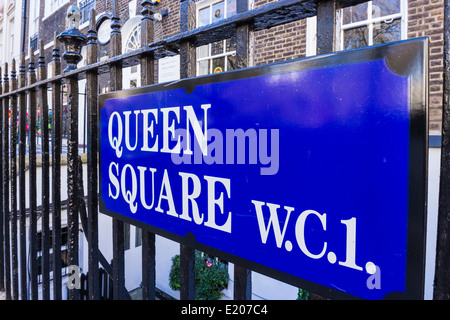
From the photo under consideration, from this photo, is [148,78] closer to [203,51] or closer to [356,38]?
[356,38]

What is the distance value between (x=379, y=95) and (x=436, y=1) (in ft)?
15.2

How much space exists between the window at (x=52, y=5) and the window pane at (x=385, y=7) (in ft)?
33.7

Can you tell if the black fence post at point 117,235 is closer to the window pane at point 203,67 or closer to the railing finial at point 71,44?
the railing finial at point 71,44

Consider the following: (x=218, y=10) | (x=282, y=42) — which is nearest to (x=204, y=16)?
(x=218, y=10)

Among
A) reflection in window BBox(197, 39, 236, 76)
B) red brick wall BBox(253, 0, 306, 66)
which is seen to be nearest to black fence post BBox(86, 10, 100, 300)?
red brick wall BBox(253, 0, 306, 66)

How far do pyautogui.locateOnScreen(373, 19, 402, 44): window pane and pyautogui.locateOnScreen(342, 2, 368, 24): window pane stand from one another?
27 centimetres

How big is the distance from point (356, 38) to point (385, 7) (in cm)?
56

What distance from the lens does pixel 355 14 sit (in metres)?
4.91

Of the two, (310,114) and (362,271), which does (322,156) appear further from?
(362,271)

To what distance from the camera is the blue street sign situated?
1.92 feet

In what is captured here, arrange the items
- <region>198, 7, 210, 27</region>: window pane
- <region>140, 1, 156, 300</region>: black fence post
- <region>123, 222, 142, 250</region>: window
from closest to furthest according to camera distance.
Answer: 1. <region>140, 1, 156, 300</region>: black fence post
2. <region>198, 7, 210, 27</region>: window pane
3. <region>123, 222, 142, 250</region>: window

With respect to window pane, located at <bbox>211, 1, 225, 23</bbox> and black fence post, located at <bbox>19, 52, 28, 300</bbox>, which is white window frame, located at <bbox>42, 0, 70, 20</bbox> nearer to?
window pane, located at <bbox>211, 1, 225, 23</bbox>
